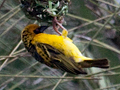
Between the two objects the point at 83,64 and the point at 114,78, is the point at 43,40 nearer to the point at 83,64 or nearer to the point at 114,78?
the point at 83,64

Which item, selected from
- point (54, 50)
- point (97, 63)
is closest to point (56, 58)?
point (54, 50)

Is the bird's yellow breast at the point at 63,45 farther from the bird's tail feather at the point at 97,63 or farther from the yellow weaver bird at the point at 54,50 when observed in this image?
the bird's tail feather at the point at 97,63

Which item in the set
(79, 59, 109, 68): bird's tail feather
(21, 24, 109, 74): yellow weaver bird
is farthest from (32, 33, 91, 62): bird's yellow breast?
(79, 59, 109, 68): bird's tail feather

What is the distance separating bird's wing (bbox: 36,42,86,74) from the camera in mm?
2624

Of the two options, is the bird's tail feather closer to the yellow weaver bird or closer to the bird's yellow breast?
the yellow weaver bird

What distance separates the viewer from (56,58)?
270cm

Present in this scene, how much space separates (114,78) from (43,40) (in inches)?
57.4

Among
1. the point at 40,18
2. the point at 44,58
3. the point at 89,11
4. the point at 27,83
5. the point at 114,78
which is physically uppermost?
the point at 40,18

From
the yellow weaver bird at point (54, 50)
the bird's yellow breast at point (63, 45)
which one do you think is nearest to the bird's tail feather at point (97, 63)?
the yellow weaver bird at point (54, 50)

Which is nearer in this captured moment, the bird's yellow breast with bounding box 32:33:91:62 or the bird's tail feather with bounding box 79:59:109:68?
the bird's tail feather with bounding box 79:59:109:68

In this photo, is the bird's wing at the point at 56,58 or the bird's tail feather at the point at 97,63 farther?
the bird's wing at the point at 56,58

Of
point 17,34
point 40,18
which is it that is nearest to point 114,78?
point 17,34

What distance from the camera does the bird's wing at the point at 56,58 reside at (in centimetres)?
262

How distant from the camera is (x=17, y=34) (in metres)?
3.95
